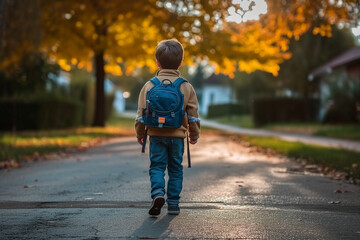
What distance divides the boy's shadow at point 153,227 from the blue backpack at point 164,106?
2.57 ft

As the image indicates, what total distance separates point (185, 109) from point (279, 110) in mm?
24815

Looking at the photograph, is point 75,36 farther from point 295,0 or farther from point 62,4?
point 295,0

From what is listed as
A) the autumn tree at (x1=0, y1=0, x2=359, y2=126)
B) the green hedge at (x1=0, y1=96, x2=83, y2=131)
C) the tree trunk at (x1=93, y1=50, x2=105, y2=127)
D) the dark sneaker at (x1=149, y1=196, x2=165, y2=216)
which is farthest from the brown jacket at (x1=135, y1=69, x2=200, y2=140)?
the tree trunk at (x1=93, y1=50, x2=105, y2=127)

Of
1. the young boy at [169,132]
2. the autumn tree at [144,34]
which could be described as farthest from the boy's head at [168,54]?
the autumn tree at [144,34]

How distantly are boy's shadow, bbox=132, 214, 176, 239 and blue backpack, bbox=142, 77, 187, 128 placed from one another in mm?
785

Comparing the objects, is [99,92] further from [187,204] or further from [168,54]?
[168,54]

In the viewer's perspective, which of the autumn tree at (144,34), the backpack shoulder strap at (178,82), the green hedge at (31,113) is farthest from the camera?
the green hedge at (31,113)

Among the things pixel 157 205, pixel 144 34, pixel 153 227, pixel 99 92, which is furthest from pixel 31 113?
pixel 153 227

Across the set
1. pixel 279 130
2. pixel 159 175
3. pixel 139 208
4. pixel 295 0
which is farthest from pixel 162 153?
pixel 279 130

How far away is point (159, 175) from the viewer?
4766 millimetres

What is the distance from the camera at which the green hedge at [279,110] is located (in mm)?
28953

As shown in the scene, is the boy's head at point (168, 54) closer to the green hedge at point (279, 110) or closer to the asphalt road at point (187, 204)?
the asphalt road at point (187, 204)

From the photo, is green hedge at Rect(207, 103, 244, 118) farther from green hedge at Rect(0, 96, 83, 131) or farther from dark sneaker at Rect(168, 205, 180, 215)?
dark sneaker at Rect(168, 205, 180, 215)

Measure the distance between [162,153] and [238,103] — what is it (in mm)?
47663
